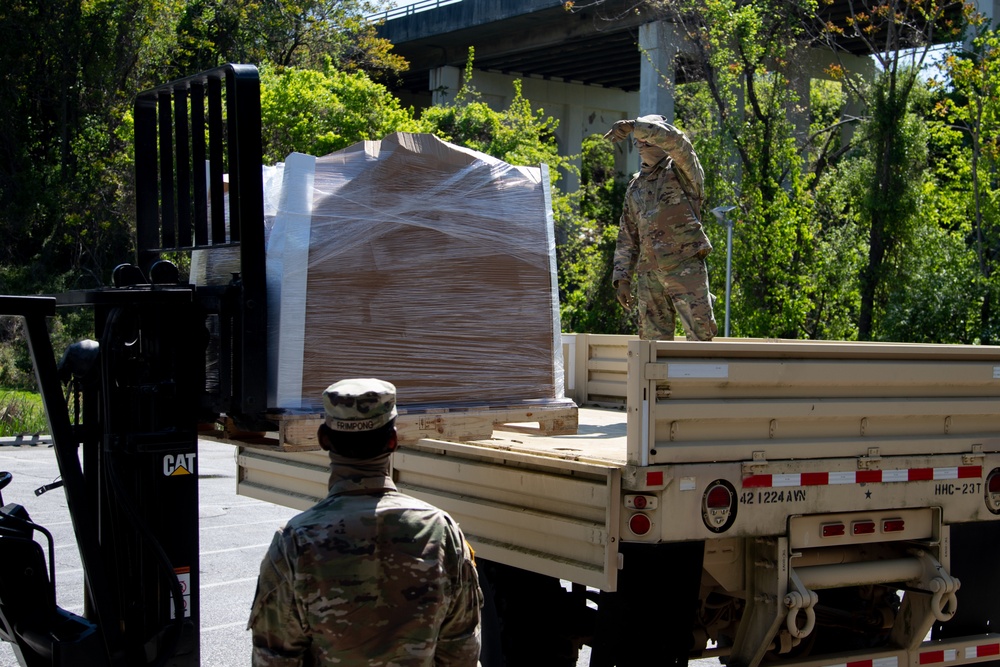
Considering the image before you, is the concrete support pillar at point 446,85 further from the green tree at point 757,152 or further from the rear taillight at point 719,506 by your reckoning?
the rear taillight at point 719,506

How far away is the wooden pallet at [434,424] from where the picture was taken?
405cm

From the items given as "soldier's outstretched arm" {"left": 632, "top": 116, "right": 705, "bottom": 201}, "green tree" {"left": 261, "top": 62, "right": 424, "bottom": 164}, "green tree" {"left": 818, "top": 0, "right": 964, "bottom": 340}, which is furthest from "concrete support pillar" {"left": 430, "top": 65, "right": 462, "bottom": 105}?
"soldier's outstretched arm" {"left": 632, "top": 116, "right": 705, "bottom": 201}

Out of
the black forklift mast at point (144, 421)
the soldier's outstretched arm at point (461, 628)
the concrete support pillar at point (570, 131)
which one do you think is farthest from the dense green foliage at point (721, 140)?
the soldier's outstretched arm at point (461, 628)

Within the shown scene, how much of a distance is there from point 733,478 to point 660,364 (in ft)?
1.95

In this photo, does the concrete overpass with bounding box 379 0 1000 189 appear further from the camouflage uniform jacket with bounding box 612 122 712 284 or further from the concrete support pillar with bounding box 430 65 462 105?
the camouflage uniform jacket with bounding box 612 122 712 284

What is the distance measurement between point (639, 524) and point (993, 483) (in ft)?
6.64

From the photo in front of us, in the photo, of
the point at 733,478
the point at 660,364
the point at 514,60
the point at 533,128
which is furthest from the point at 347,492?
the point at 514,60

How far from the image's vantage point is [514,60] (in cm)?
3769

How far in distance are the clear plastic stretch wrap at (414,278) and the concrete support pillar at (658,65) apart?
73.0 ft

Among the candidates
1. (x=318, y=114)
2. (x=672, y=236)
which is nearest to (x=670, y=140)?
(x=672, y=236)

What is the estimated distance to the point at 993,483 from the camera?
16.8 ft

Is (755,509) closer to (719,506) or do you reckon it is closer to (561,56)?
(719,506)

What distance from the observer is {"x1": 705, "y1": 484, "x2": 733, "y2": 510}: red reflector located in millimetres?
4258

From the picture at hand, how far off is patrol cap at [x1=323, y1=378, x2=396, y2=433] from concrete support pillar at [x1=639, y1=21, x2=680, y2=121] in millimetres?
24471
